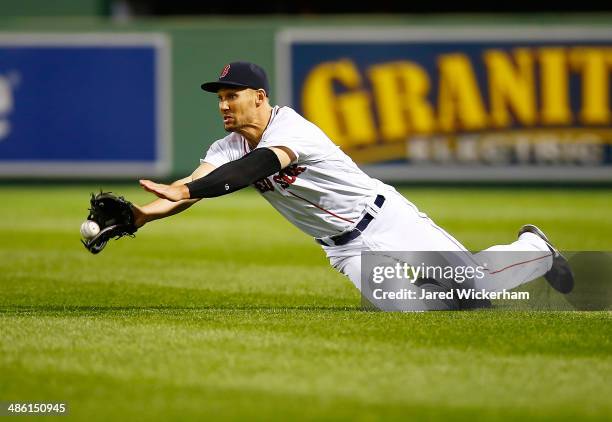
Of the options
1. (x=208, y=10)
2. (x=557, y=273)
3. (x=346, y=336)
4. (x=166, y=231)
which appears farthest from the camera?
(x=208, y=10)

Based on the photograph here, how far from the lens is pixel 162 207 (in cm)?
677

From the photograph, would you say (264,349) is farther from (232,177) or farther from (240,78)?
(240,78)

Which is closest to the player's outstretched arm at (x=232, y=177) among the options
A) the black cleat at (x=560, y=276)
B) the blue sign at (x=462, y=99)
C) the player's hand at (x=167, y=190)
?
the player's hand at (x=167, y=190)

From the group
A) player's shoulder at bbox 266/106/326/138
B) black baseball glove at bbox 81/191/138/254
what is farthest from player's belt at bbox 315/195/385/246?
black baseball glove at bbox 81/191/138/254

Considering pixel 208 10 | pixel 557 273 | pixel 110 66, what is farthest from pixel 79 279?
pixel 208 10

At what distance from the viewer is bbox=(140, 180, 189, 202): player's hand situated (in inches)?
240

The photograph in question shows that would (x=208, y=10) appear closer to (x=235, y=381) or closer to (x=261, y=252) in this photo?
(x=261, y=252)

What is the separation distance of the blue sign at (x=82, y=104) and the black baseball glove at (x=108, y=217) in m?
12.1

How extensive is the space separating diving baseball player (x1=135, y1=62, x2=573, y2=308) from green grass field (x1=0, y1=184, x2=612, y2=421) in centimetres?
43

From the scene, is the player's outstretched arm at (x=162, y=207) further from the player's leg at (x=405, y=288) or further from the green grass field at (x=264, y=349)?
the player's leg at (x=405, y=288)

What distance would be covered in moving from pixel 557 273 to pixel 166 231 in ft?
22.4

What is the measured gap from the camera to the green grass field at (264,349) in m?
4.69

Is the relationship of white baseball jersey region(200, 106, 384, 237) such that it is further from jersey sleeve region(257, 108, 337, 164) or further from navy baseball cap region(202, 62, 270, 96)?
navy baseball cap region(202, 62, 270, 96)

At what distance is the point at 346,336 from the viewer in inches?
240
